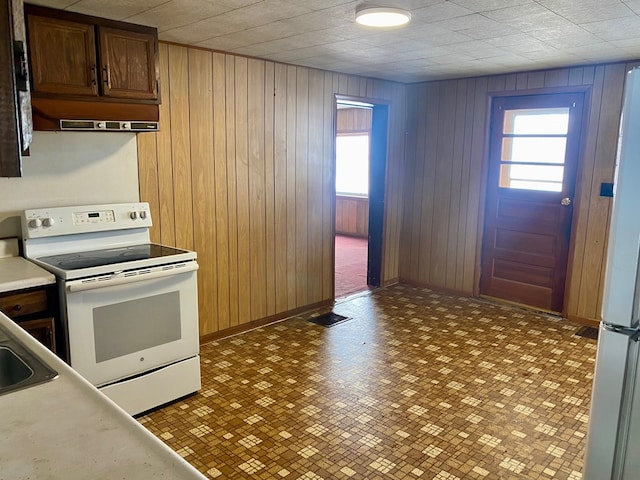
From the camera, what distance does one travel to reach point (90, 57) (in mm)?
2818

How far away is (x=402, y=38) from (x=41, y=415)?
294cm

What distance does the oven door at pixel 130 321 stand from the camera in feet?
8.30

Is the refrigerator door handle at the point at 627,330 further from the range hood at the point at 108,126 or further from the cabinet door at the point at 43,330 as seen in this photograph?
the range hood at the point at 108,126

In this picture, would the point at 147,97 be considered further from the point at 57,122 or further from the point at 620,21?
the point at 620,21

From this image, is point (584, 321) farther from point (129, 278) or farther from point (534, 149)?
point (129, 278)

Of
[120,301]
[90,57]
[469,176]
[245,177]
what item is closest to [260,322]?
[245,177]

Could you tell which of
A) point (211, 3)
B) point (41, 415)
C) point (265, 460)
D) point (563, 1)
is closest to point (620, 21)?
point (563, 1)

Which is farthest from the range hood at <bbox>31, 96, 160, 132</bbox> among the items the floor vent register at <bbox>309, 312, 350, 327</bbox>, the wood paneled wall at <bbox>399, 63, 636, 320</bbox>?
the wood paneled wall at <bbox>399, 63, 636, 320</bbox>

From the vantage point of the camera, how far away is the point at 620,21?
281 centimetres

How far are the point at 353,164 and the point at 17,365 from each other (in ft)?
25.8

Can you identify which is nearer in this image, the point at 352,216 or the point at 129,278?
the point at 129,278

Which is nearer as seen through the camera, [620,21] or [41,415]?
[41,415]

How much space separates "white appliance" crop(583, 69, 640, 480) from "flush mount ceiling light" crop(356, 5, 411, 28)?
1.40 m

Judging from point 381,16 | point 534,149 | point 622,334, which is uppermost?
point 381,16
